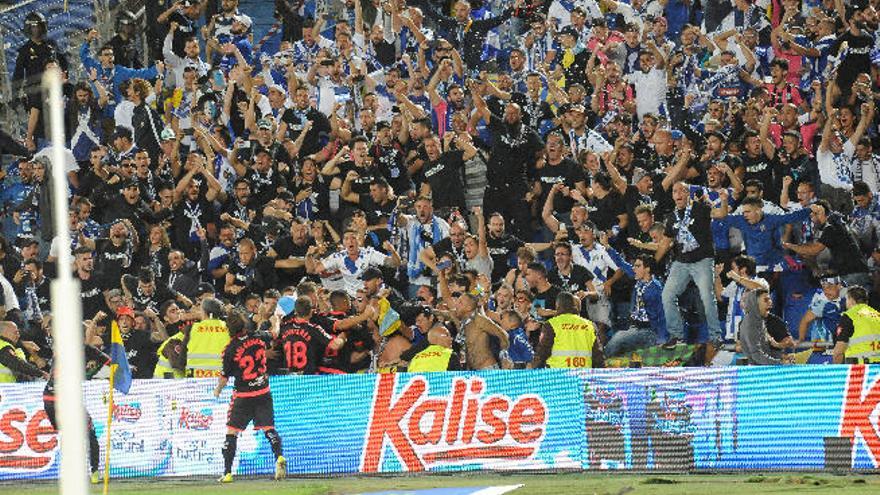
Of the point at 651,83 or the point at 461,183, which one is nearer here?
the point at 461,183

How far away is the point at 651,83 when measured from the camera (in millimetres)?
21734

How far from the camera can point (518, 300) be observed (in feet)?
59.8

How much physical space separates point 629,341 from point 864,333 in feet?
10.1

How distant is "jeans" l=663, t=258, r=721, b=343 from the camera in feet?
61.4

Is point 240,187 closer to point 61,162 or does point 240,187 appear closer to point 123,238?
point 123,238

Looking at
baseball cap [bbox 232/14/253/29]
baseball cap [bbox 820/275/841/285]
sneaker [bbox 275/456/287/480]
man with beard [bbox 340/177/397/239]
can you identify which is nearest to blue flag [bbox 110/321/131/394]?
sneaker [bbox 275/456/287/480]

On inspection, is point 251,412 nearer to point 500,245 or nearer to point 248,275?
point 248,275

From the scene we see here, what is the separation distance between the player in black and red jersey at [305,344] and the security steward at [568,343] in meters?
2.59

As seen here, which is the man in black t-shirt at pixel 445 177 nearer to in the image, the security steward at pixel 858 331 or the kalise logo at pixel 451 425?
the kalise logo at pixel 451 425

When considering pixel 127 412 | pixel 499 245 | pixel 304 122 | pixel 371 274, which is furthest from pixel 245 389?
pixel 304 122

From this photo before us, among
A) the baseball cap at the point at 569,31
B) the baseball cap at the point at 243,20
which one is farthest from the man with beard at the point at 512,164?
the baseball cap at the point at 243,20

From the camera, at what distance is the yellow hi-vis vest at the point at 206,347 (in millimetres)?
18312

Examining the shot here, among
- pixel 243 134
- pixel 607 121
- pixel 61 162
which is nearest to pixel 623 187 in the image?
pixel 607 121

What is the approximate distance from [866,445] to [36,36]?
1452cm
